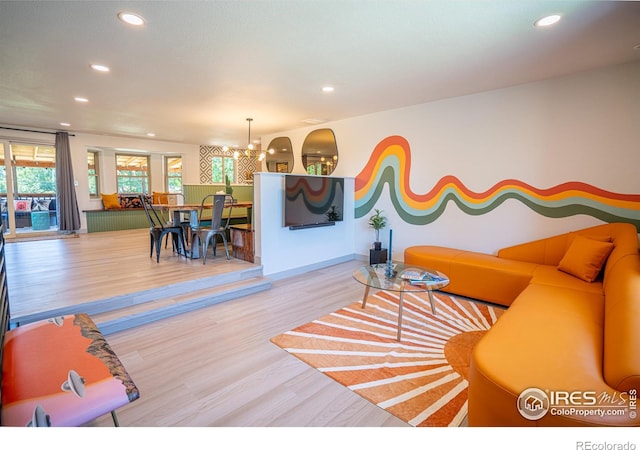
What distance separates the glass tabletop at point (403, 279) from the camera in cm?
272

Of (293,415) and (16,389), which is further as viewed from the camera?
(293,415)

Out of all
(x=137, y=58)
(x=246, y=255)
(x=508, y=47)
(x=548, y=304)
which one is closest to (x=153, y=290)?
(x=246, y=255)

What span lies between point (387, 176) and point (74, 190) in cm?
721

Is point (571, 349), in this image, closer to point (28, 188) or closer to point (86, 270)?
point (86, 270)

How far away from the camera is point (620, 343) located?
145cm

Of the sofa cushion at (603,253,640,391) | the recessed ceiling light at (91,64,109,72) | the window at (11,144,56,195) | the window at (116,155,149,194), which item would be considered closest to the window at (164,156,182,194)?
the window at (116,155,149,194)

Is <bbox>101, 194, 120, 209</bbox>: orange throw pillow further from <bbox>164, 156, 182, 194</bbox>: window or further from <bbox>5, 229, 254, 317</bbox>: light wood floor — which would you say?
<bbox>5, 229, 254, 317</bbox>: light wood floor

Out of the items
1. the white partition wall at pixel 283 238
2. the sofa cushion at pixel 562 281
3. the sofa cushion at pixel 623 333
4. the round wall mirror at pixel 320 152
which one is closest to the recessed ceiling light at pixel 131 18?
the white partition wall at pixel 283 238

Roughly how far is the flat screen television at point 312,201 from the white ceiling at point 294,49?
3.82 feet

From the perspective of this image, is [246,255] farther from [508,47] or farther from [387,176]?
[508,47]

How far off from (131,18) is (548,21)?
10.2 ft

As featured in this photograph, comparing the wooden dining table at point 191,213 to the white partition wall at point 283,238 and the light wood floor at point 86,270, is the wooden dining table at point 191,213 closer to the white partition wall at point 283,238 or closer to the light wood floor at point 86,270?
the light wood floor at point 86,270

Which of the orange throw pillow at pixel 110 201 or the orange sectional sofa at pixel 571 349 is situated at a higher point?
the orange throw pillow at pixel 110 201

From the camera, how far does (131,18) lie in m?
2.29
